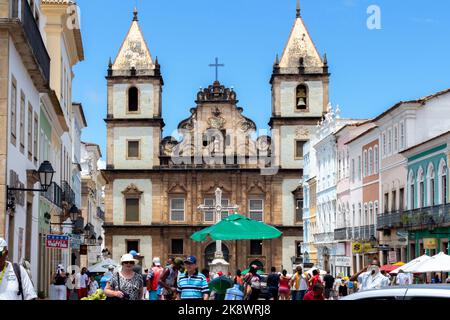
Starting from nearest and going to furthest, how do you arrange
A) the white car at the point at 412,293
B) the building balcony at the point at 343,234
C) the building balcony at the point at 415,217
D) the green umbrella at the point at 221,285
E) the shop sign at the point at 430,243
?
the white car at the point at 412,293 → the green umbrella at the point at 221,285 → the building balcony at the point at 415,217 → the shop sign at the point at 430,243 → the building balcony at the point at 343,234

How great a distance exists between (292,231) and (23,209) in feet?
174

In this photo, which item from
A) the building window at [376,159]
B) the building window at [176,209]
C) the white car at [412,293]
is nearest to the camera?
the white car at [412,293]

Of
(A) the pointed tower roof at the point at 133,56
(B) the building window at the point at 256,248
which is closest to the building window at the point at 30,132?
(B) the building window at the point at 256,248

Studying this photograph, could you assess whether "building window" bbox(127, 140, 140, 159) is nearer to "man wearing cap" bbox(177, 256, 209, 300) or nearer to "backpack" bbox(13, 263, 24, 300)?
"man wearing cap" bbox(177, 256, 209, 300)

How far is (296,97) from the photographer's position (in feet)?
248

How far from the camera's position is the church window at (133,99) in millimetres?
76500

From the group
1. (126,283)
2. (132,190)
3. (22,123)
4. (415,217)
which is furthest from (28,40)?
(132,190)

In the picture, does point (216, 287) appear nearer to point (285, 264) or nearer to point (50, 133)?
point (50, 133)

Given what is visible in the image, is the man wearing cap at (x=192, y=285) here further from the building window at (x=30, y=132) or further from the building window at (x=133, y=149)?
the building window at (x=133, y=149)

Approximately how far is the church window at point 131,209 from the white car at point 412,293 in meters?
71.0

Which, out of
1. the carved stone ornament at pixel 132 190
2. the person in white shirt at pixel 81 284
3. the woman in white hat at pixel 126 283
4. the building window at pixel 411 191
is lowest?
the person in white shirt at pixel 81 284

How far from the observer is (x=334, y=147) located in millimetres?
58344

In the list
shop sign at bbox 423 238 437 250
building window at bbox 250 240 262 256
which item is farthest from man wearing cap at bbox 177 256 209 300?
building window at bbox 250 240 262 256

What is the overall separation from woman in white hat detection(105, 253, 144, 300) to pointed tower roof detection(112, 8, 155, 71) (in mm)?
68136
